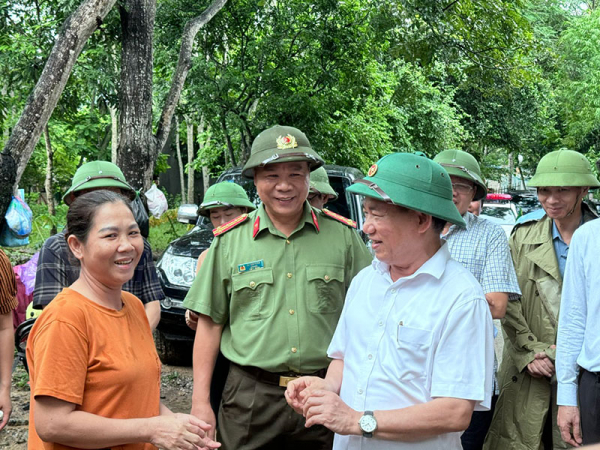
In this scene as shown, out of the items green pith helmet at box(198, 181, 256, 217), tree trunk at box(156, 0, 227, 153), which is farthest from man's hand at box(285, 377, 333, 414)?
tree trunk at box(156, 0, 227, 153)

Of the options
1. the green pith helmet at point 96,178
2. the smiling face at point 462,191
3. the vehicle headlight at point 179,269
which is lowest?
the vehicle headlight at point 179,269

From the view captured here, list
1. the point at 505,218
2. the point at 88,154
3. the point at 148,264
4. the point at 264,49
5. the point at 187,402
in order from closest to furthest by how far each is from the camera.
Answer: the point at 148,264
the point at 187,402
the point at 264,49
the point at 505,218
the point at 88,154

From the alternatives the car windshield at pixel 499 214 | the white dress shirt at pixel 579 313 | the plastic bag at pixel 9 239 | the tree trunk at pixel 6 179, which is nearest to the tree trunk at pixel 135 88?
the tree trunk at pixel 6 179

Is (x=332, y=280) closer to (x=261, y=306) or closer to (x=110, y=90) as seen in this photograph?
(x=261, y=306)

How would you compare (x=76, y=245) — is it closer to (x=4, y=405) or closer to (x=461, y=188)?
(x=4, y=405)

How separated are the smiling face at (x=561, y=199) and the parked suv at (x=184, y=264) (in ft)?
9.66

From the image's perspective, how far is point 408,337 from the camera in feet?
7.05

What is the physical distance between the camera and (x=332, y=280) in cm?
307

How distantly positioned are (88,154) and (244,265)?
1737 cm

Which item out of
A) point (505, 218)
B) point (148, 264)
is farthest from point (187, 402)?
point (505, 218)

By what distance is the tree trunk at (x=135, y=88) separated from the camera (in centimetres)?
812

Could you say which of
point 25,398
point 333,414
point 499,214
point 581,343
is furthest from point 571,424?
point 499,214

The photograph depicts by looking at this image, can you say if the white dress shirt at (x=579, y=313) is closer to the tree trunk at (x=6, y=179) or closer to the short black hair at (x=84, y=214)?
the short black hair at (x=84, y=214)

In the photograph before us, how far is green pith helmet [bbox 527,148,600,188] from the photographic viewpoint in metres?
3.58
